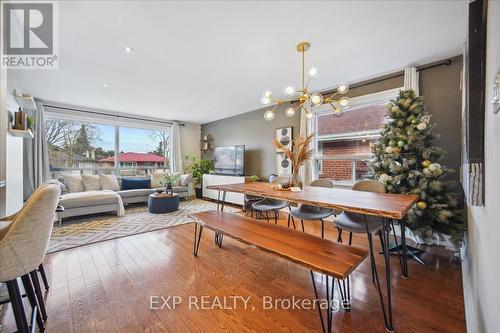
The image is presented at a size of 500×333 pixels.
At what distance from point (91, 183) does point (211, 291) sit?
442cm

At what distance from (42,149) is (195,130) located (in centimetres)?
383

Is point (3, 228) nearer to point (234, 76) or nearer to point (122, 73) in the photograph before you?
point (122, 73)

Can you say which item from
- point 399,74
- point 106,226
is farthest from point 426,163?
point 106,226

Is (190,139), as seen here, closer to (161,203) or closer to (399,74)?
(161,203)

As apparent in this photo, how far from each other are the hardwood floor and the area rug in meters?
0.34

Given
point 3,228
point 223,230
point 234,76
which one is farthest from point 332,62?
point 3,228

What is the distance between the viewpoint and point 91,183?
4555 mm

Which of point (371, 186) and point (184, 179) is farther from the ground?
point (371, 186)

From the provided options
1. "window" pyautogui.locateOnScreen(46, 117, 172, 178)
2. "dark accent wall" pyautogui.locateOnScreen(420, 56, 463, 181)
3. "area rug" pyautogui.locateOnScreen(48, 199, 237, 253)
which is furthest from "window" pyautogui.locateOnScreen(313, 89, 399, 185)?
"window" pyautogui.locateOnScreen(46, 117, 172, 178)

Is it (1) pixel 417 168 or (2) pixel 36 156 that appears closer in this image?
(1) pixel 417 168

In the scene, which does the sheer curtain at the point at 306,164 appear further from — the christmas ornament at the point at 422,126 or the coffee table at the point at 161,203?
the coffee table at the point at 161,203

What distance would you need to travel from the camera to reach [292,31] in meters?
2.06

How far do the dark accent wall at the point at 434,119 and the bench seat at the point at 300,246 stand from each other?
2457mm

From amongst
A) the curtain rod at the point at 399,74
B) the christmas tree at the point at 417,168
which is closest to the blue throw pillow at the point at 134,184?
the christmas tree at the point at 417,168
